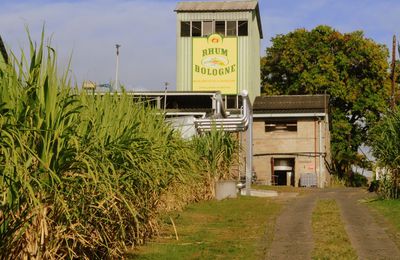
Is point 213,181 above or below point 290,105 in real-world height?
below

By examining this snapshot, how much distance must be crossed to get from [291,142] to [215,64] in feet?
21.4

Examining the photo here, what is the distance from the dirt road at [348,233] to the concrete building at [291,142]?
21.5 meters

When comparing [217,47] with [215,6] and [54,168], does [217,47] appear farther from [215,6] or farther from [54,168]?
[54,168]

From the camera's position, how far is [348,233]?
12602mm

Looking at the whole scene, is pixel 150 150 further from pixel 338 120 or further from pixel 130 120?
pixel 338 120

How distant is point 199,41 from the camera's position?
1647 inches

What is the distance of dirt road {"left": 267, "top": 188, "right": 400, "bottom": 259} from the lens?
1027 cm

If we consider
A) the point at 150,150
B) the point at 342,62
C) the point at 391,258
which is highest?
the point at 342,62

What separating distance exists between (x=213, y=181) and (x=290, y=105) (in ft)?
67.1

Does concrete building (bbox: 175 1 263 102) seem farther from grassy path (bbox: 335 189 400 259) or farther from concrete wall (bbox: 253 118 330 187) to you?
grassy path (bbox: 335 189 400 259)

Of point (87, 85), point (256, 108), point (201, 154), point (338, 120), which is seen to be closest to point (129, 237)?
point (87, 85)

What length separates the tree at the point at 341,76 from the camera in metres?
46.5

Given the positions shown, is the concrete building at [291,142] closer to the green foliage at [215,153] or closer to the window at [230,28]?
the window at [230,28]

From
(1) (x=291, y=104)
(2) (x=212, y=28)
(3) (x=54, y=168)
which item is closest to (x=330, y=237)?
(3) (x=54, y=168)
